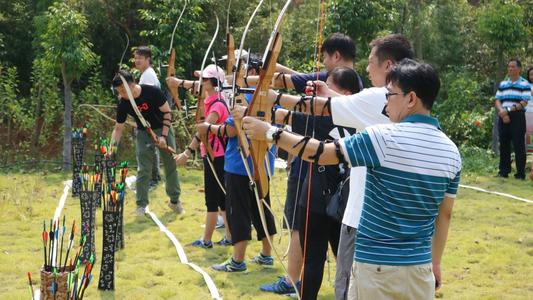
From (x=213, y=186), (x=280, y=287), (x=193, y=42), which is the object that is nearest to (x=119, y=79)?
(x=213, y=186)

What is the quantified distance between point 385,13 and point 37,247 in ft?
20.6

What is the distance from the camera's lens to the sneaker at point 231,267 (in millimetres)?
4301

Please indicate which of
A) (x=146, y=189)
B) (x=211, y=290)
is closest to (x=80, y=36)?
(x=146, y=189)

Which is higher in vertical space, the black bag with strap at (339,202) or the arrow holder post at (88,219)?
the black bag with strap at (339,202)

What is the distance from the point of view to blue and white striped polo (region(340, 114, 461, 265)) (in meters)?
1.97

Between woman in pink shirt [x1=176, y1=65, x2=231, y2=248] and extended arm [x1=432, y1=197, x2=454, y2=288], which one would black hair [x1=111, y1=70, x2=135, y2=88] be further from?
extended arm [x1=432, y1=197, x2=454, y2=288]

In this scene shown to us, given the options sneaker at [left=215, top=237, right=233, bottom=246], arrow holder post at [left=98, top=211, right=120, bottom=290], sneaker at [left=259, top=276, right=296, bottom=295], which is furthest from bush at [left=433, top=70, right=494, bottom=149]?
arrow holder post at [left=98, top=211, right=120, bottom=290]

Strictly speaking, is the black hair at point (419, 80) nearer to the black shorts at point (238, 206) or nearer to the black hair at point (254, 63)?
the black hair at point (254, 63)

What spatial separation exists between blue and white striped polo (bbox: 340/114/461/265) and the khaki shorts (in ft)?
0.07

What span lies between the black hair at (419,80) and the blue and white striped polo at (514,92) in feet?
20.5

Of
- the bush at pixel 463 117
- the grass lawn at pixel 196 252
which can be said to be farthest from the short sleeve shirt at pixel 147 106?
the bush at pixel 463 117

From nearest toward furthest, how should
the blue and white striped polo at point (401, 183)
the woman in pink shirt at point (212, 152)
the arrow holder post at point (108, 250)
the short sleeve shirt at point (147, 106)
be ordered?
the blue and white striped polo at point (401, 183) → the arrow holder post at point (108, 250) → the woman in pink shirt at point (212, 152) → the short sleeve shirt at point (147, 106)

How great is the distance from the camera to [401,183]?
200cm

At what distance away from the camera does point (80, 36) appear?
8203mm
